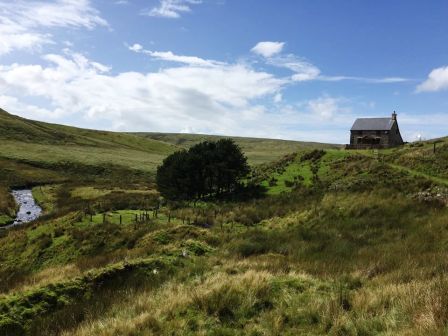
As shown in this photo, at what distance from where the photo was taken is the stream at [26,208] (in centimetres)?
4650

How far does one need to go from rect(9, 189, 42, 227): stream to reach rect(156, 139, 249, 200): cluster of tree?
633 inches

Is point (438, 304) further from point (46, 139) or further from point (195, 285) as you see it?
point (46, 139)

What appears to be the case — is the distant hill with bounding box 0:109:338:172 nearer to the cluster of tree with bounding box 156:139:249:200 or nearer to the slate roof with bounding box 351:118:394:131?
the slate roof with bounding box 351:118:394:131

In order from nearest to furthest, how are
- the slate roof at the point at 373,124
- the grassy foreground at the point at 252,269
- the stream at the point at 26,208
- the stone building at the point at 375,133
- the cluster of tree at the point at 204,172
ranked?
the grassy foreground at the point at 252,269
the stream at the point at 26,208
the cluster of tree at the point at 204,172
the stone building at the point at 375,133
the slate roof at the point at 373,124

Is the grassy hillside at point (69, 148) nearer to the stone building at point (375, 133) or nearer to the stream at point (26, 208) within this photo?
the stream at point (26, 208)

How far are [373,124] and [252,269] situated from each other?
6231cm

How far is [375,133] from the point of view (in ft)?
220

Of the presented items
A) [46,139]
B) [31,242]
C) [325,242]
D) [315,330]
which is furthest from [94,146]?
[315,330]

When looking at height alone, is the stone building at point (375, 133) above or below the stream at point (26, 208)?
above

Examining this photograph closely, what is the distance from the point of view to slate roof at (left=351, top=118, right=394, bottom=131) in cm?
6638

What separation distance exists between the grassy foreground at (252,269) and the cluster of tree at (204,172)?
34.9 ft

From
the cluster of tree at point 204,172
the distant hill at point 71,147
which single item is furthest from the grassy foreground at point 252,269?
the distant hill at point 71,147

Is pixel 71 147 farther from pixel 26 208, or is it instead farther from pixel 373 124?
pixel 373 124

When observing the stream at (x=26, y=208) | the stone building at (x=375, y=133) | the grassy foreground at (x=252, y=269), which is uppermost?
the stone building at (x=375, y=133)
